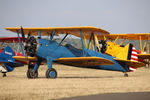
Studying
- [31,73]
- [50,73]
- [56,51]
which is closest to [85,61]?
[56,51]

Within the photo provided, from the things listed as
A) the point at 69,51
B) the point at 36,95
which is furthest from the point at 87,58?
the point at 36,95

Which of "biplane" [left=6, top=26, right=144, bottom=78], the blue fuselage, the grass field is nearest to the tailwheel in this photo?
"biplane" [left=6, top=26, right=144, bottom=78]

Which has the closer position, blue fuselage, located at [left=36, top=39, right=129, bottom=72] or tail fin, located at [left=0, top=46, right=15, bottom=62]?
blue fuselage, located at [left=36, top=39, right=129, bottom=72]

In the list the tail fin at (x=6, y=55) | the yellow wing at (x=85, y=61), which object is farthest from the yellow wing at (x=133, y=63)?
the tail fin at (x=6, y=55)

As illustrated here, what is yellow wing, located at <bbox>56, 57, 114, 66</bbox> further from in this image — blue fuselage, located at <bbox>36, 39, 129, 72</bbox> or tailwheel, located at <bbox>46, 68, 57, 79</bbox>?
tailwheel, located at <bbox>46, 68, 57, 79</bbox>

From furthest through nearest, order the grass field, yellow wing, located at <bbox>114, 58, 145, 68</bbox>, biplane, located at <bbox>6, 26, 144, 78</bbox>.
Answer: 1. yellow wing, located at <bbox>114, 58, 145, 68</bbox>
2. biplane, located at <bbox>6, 26, 144, 78</bbox>
3. the grass field

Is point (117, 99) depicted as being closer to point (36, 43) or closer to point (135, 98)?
point (135, 98)

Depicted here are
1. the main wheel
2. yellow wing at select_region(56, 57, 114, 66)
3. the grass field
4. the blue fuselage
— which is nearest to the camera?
the grass field

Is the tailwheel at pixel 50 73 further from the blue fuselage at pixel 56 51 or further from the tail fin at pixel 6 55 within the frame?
the tail fin at pixel 6 55

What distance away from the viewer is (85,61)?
1524cm

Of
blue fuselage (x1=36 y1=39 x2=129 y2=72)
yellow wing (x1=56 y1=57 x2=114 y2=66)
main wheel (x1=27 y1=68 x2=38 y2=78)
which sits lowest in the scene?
main wheel (x1=27 y1=68 x2=38 y2=78)

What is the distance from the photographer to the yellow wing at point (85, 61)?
1443 centimetres

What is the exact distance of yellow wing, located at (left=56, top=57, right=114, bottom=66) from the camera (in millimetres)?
14430

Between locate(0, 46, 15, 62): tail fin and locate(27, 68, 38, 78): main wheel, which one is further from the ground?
locate(0, 46, 15, 62): tail fin
